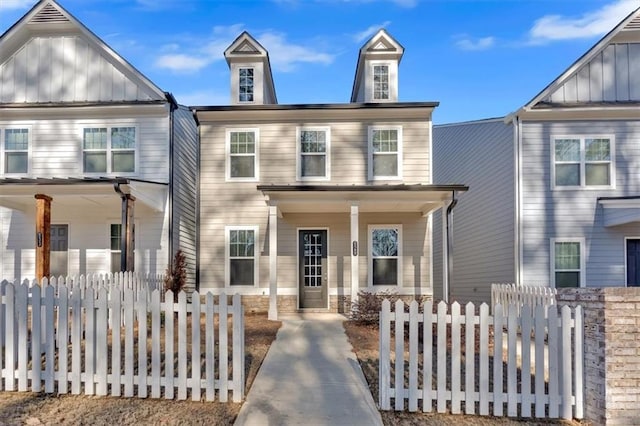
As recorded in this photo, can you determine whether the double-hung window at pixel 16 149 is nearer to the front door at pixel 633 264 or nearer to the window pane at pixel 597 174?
the window pane at pixel 597 174

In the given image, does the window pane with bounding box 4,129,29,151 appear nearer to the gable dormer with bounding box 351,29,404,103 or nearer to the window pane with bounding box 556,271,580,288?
the gable dormer with bounding box 351,29,404,103

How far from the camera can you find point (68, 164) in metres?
12.5

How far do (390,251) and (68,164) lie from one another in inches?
386

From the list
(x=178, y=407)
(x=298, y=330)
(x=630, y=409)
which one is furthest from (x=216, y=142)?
(x=630, y=409)

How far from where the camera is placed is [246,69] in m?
13.5

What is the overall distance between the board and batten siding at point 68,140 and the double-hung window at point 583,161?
1124 cm

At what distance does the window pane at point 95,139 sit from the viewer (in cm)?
1258

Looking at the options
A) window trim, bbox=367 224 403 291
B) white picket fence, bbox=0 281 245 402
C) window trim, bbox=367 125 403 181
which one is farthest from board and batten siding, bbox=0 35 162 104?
white picket fence, bbox=0 281 245 402

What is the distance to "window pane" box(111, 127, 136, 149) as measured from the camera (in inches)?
494

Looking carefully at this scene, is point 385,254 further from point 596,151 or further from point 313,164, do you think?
point 596,151

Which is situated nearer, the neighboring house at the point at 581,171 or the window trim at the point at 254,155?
the neighboring house at the point at 581,171

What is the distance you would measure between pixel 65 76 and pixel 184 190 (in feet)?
15.5

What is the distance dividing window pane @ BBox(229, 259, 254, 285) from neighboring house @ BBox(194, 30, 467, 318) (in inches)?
1.2

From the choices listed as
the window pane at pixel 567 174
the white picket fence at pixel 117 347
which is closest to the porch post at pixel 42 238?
the white picket fence at pixel 117 347
